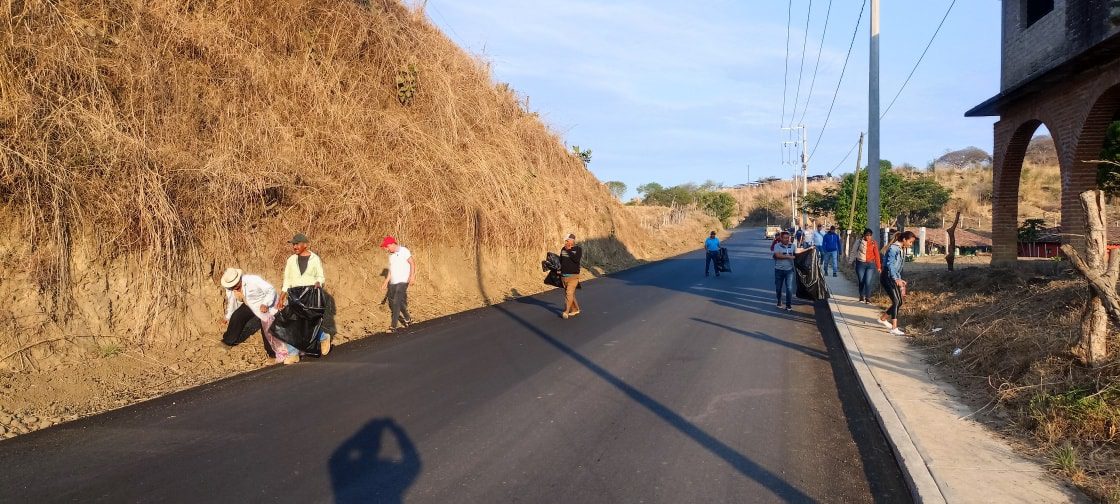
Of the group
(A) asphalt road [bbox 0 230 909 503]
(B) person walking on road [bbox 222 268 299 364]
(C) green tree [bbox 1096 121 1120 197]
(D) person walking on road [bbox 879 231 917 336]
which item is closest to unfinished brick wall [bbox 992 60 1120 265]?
(D) person walking on road [bbox 879 231 917 336]

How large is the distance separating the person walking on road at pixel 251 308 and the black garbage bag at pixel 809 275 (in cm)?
991

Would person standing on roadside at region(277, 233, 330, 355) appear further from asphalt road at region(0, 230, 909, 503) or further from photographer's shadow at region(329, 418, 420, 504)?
Result: photographer's shadow at region(329, 418, 420, 504)

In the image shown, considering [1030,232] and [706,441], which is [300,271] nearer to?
[706,441]

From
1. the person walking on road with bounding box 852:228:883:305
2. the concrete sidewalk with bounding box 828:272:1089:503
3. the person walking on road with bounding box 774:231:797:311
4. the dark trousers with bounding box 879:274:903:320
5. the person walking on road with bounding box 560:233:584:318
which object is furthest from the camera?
the person walking on road with bounding box 774:231:797:311

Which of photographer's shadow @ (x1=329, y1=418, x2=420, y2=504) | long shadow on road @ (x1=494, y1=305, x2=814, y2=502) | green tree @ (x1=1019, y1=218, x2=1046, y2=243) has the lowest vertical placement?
long shadow on road @ (x1=494, y1=305, x2=814, y2=502)

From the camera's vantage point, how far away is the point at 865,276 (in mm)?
14180

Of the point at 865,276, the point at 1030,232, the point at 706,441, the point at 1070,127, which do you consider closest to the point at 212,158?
the point at 706,441

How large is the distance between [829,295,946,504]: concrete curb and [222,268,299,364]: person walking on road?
6.72m

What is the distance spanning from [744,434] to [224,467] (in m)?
4.01

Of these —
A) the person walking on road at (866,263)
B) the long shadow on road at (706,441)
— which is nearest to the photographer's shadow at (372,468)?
the long shadow on road at (706,441)

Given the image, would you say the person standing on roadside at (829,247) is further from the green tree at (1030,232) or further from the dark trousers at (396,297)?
the dark trousers at (396,297)

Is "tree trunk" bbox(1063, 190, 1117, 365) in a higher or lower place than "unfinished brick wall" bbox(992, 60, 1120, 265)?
lower

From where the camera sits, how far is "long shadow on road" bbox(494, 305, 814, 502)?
4.50 m

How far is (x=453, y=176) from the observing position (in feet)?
54.4
